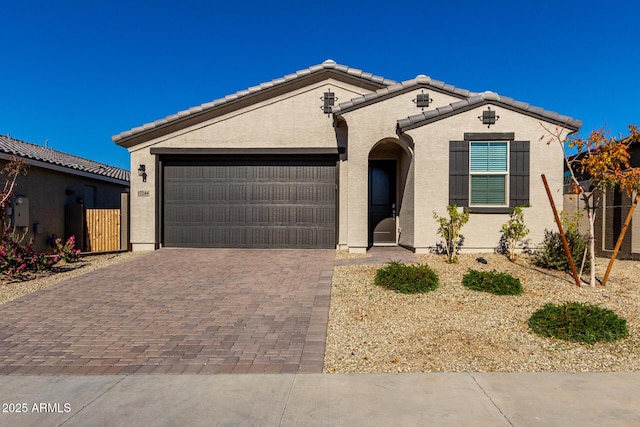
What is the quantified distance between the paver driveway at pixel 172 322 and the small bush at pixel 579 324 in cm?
280

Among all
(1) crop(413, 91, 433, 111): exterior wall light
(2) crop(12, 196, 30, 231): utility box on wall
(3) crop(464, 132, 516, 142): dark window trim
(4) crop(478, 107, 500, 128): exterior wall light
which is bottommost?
(2) crop(12, 196, 30, 231): utility box on wall

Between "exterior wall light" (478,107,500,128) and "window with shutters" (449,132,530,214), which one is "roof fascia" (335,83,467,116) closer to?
"exterior wall light" (478,107,500,128)

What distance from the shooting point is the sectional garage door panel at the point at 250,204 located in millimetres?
11625

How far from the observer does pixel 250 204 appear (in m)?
11.7

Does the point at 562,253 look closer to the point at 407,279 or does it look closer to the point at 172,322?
the point at 407,279

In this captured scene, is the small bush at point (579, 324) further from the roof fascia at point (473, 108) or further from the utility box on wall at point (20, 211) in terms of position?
the utility box on wall at point (20, 211)

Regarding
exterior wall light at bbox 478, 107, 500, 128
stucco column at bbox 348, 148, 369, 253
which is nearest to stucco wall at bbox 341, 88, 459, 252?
stucco column at bbox 348, 148, 369, 253

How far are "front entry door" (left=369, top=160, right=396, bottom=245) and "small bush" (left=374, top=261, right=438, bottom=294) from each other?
515 centimetres

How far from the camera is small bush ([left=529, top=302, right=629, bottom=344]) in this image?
452cm

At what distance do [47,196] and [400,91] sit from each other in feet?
37.3

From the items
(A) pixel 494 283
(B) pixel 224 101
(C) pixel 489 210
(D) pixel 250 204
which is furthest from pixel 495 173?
(B) pixel 224 101

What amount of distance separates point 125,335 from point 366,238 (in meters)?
6.74

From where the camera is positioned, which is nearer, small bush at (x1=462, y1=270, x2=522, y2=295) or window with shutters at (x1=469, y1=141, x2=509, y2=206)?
small bush at (x1=462, y1=270, x2=522, y2=295)

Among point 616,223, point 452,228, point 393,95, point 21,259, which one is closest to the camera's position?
point 21,259
